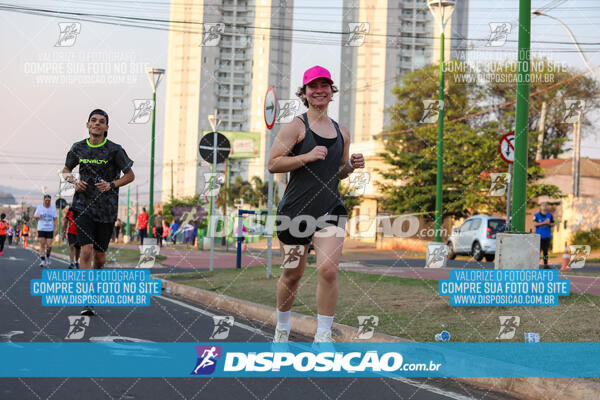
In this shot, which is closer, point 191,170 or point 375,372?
point 375,372

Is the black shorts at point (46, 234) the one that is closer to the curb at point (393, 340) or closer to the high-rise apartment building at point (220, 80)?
the curb at point (393, 340)

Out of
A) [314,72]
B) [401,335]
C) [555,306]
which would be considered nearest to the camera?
[314,72]

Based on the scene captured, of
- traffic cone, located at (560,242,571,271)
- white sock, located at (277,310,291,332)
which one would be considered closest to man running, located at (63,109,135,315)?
white sock, located at (277,310,291,332)

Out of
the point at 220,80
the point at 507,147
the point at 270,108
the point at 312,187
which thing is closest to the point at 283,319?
the point at 312,187

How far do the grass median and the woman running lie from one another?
2.05m

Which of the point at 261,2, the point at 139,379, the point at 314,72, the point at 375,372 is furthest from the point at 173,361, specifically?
the point at 261,2

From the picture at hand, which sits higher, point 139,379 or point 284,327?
point 284,327

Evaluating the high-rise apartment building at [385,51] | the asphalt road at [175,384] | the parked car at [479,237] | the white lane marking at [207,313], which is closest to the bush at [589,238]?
the parked car at [479,237]

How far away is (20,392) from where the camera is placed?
170 inches

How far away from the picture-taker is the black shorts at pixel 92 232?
7.54m

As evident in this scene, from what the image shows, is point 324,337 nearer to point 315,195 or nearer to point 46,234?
point 315,195

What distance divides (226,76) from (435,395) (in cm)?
11256

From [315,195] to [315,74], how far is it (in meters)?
0.75

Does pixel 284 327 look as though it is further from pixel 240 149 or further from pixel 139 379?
pixel 240 149
